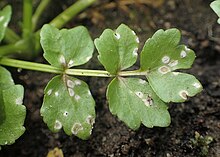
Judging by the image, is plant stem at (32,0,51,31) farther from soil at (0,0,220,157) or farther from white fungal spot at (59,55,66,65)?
white fungal spot at (59,55,66,65)

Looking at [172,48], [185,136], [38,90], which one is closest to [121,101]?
[172,48]

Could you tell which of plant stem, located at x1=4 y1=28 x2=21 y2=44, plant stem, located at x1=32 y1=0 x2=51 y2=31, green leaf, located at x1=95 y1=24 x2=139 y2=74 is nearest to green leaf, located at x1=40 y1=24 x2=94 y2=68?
green leaf, located at x1=95 y1=24 x2=139 y2=74

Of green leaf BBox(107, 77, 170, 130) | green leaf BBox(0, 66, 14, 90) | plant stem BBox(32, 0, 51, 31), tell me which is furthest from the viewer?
plant stem BBox(32, 0, 51, 31)

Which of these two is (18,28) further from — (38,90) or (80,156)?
(80,156)

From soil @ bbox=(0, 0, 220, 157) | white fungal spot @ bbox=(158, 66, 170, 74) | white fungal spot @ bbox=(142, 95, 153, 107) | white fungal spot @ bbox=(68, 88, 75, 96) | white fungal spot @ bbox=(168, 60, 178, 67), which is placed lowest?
soil @ bbox=(0, 0, 220, 157)

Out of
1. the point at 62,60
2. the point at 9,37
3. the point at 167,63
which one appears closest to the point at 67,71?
the point at 62,60

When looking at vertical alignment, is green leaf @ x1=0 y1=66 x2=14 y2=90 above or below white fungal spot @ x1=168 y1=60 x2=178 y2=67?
below

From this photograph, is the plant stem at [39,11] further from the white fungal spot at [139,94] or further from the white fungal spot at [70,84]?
the white fungal spot at [139,94]
